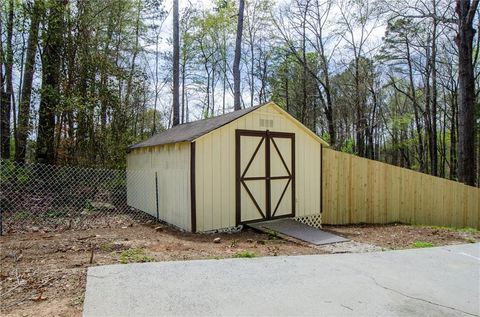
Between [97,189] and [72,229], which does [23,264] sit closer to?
[72,229]

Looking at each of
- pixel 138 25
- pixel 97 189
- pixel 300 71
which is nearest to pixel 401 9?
pixel 300 71

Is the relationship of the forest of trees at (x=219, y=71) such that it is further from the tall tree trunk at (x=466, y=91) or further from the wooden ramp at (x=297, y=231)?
the wooden ramp at (x=297, y=231)

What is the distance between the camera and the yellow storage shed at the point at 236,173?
22.2 ft

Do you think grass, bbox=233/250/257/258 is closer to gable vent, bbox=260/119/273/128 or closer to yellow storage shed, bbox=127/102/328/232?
yellow storage shed, bbox=127/102/328/232

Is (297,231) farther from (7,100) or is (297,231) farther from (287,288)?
(7,100)

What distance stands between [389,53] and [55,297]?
20.4 meters

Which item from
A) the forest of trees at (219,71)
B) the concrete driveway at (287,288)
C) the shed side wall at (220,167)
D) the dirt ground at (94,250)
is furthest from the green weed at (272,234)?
the forest of trees at (219,71)

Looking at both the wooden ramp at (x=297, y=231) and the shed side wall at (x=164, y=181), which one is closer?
the wooden ramp at (x=297, y=231)

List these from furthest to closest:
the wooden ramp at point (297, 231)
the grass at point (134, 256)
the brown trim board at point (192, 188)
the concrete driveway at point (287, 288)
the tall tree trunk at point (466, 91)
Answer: the tall tree trunk at point (466, 91) < the brown trim board at point (192, 188) < the wooden ramp at point (297, 231) < the grass at point (134, 256) < the concrete driveway at point (287, 288)

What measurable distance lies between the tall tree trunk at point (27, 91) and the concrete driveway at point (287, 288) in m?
8.21

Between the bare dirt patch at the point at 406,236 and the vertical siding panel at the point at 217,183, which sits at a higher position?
the vertical siding panel at the point at 217,183

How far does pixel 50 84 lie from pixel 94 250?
23.7ft

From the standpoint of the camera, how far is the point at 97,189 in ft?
34.0

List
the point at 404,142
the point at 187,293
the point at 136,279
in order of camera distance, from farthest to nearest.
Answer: the point at 404,142, the point at 136,279, the point at 187,293
